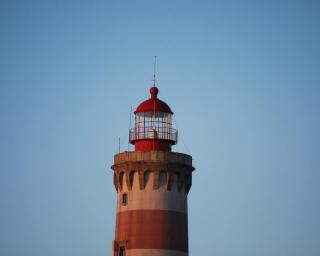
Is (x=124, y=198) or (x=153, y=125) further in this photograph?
(x=153, y=125)

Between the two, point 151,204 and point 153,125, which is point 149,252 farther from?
point 153,125

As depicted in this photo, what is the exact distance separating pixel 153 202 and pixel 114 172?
3.86 meters

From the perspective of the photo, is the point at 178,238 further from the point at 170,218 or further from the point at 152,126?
the point at 152,126

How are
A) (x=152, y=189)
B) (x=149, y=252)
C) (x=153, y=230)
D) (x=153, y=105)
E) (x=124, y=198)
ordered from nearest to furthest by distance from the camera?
(x=149, y=252), (x=153, y=230), (x=152, y=189), (x=124, y=198), (x=153, y=105)

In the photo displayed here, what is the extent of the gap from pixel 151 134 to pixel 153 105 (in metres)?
1.95

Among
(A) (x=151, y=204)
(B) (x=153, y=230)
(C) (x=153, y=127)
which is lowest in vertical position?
(B) (x=153, y=230)

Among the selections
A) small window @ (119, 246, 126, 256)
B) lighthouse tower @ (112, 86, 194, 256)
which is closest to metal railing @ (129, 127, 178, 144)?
lighthouse tower @ (112, 86, 194, 256)

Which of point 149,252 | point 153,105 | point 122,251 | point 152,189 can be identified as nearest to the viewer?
point 149,252

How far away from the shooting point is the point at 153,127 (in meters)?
66.6

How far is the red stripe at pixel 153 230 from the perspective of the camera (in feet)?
209

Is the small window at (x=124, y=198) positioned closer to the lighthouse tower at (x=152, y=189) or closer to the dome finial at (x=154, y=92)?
the lighthouse tower at (x=152, y=189)

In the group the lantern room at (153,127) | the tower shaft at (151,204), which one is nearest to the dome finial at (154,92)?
the lantern room at (153,127)

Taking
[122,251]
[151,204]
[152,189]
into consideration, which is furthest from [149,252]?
[152,189]

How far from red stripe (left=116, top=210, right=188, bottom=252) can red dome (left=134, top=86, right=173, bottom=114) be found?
6.93m
